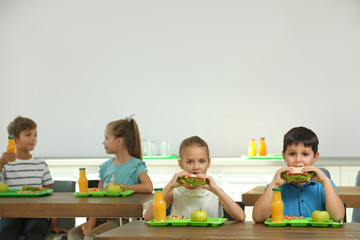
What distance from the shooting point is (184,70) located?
4.48 meters

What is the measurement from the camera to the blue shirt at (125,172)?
9.82 ft

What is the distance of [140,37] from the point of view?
4.55m

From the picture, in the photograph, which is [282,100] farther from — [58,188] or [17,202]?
[17,202]

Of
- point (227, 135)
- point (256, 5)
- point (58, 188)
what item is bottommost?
point (58, 188)

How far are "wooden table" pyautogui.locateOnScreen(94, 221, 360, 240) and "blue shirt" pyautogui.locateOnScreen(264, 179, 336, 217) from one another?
25 cm

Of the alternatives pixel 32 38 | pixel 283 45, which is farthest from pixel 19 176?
pixel 283 45

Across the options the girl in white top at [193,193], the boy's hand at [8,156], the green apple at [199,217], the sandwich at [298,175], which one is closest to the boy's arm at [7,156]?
the boy's hand at [8,156]

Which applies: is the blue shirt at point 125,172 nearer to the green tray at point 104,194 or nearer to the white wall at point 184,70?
the green tray at point 104,194

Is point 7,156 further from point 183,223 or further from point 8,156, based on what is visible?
point 183,223

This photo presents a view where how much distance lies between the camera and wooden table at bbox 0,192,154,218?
2346 millimetres

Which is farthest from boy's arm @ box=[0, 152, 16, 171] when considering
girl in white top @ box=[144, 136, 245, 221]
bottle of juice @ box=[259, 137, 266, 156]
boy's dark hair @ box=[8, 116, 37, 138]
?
bottle of juice @ box=[259, 137, 266, 156]

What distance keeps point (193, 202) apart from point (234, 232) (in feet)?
1.72

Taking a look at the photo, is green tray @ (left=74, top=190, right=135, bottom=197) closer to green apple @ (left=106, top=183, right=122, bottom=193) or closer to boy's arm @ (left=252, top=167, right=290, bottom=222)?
green apple @ (left=106, top=183, right=122, bottom=193)

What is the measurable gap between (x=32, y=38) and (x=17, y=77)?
0.35 meters
